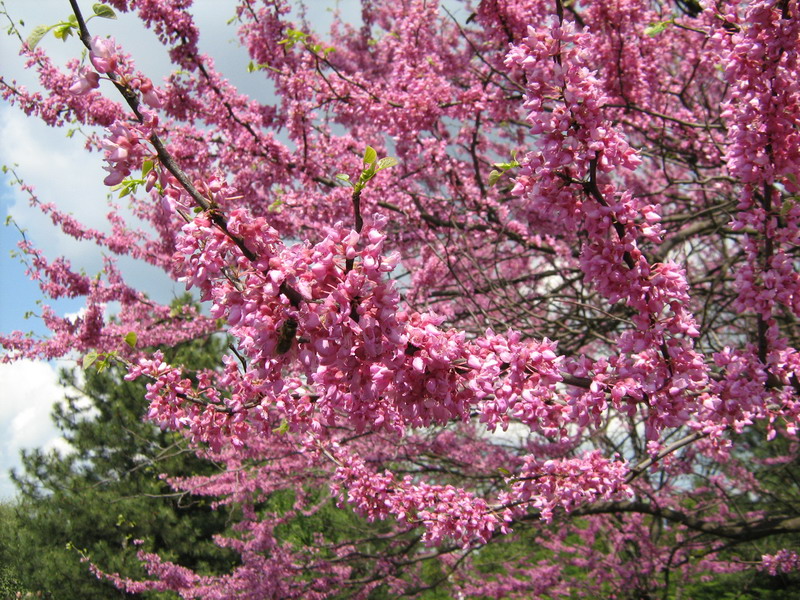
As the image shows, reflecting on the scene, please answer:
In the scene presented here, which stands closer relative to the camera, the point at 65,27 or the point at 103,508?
the point at 65,27

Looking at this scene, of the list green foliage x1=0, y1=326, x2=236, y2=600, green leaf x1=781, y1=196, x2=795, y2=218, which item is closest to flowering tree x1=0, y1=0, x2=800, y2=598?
green leaf x1=781, y1=196, x2=795, y2=218

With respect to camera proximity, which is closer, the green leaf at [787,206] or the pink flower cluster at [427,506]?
the green leaf at [787,206]

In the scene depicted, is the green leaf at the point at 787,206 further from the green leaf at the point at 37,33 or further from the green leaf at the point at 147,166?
the green leaf at the point at 37,33

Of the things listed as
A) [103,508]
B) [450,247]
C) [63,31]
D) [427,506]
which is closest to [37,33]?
[63,31]

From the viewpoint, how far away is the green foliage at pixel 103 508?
31.1 ft

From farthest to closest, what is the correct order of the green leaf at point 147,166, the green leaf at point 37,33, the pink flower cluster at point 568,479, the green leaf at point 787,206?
the pink flower cluster at point 568,479 < the green leaf at point 787,206 < the green leaf at point 37,33 < the green leaf at point 147,166

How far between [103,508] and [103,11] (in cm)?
1217

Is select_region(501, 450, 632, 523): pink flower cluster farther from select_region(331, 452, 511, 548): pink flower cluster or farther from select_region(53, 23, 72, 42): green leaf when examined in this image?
select_region(53, 23, 72, 42): green leaf

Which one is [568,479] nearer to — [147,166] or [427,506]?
[427,506]

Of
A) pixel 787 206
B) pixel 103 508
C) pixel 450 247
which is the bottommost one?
pixel 103 508

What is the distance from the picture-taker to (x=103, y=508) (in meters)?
10.8

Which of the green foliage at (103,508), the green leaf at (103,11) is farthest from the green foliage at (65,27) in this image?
the green foliage at (103,508)

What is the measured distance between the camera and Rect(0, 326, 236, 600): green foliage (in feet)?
31.1

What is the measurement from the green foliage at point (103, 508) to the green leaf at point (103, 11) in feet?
23.8
